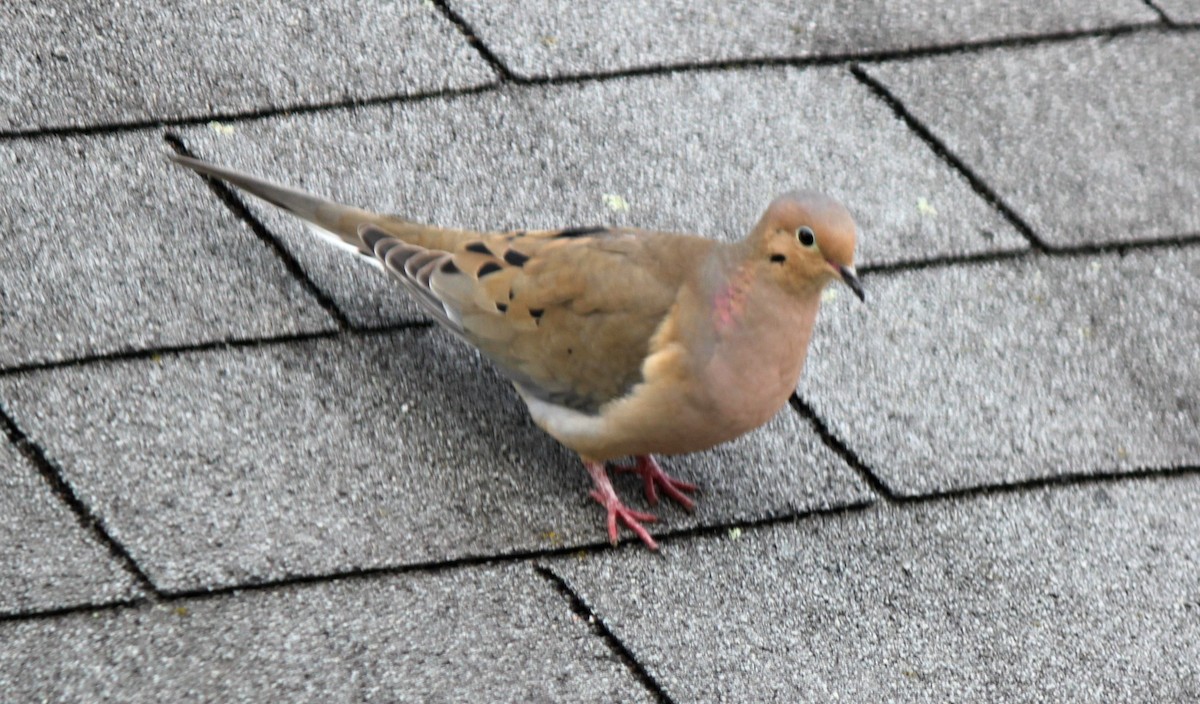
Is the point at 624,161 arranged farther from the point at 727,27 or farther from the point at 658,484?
the point at 658,484

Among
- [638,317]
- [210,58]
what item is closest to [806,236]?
[638,317]

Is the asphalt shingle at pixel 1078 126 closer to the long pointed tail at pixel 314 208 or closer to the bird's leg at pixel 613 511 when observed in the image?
the bird's leg at pixel 613 511

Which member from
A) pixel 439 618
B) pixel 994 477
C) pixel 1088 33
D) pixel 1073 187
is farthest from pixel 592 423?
pixel 1088 33

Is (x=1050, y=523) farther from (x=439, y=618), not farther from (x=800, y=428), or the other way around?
(x=439, y=618)

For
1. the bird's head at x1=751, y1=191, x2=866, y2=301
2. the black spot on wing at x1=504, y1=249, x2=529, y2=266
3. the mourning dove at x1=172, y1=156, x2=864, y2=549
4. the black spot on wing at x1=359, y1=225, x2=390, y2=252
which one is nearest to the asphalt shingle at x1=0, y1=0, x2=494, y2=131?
the black spot on wing at x1=359, y1=225, x2=390, y2=252

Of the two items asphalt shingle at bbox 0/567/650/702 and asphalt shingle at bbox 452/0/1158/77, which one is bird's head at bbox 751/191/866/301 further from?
asphalt shingle at bbox 452/0/1158/77
